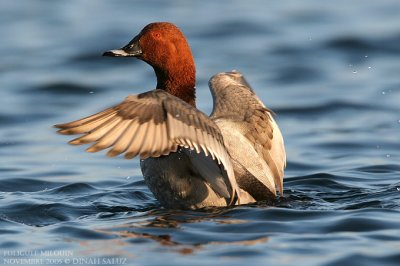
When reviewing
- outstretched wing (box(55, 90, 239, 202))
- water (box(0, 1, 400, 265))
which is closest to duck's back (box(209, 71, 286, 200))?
water (box(0, 1, 400, 265))

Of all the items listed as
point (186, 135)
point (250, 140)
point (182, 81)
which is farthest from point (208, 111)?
point (186, 135)

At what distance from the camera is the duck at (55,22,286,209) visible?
601 centimetres

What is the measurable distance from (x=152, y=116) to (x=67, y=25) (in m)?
9.22

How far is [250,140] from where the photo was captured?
23.6 ft

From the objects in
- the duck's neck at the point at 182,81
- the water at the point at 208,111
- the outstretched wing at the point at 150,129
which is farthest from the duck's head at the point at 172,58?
the outstretched wing at the point at 150,129

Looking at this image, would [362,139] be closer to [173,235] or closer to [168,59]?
[168,59]

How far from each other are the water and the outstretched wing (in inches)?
23.8

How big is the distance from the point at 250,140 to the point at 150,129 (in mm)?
1304

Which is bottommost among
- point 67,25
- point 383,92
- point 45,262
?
point 45,262

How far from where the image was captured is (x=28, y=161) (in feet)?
31.0

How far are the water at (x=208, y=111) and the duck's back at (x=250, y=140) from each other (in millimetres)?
210

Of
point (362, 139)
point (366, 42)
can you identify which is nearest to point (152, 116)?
point (362, 139)

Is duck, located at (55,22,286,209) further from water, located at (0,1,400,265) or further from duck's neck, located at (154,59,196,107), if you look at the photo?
water, located at (0,1,400,265)

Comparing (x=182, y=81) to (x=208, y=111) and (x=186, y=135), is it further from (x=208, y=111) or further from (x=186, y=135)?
(x=208, y=111)
